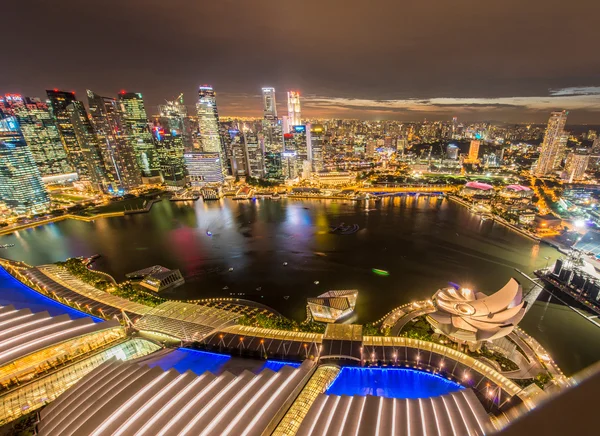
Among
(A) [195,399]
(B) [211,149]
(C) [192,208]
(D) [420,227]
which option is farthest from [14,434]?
(B) [211,149]

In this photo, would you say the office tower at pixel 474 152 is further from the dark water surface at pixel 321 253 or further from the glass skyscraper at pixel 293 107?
the glass skyscraper at pixel 293 107

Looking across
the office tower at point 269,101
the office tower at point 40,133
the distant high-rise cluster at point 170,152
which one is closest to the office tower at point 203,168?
the distant high-rise cluster at point 170,152

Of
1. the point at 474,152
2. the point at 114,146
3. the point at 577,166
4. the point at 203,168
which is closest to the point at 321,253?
the point at 203,168

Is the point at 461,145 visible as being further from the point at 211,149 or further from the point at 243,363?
the point at 243,363

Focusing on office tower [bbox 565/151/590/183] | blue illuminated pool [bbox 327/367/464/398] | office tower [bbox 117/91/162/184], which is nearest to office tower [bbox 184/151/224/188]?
office tower [bbox 117/91/162/184]

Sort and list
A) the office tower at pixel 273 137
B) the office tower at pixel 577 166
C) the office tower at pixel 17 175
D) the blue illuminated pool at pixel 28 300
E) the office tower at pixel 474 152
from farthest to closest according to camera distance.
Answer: the office tower at pixel 474 152
the office tower at pixel 273 137
the office tower at pixel 577 166
the office tower at pixel 17 175
the blue illuminated pool at pixel 28 300

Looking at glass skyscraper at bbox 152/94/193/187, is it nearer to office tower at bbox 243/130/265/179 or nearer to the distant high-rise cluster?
the distant high-rise cluster

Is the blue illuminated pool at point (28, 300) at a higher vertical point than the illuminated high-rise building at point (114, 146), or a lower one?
lower
